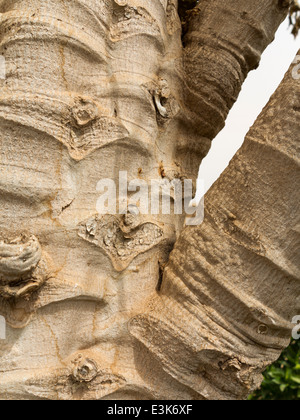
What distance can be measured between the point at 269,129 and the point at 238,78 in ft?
1.17

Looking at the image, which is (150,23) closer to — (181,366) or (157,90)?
(157,90)

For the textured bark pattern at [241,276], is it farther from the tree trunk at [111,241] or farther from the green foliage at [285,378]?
the green foliage at [285,378]

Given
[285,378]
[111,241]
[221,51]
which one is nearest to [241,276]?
[111,241]

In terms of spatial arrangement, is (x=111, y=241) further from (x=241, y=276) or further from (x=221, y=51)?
(x=221, y=51)

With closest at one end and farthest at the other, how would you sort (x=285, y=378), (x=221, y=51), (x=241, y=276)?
(x=241, y=276), (x=221, y=51), (x=285, y=378)

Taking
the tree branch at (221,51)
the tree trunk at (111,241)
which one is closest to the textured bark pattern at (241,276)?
the tree trunk at (111,241)

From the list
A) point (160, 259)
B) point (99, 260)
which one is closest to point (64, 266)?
point (99, 260)


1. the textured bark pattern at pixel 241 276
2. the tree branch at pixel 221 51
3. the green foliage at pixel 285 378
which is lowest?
the green foliage at pixel 285 378

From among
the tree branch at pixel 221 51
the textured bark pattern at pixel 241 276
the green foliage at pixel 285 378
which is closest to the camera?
the textured bark pattern at pixel 241 276

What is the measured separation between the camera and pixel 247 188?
98cm

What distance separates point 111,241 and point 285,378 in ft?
6.18

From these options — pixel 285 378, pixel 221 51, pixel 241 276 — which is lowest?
pixel 285 378

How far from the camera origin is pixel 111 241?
1056mm

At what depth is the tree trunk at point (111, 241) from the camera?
0.98 meters
